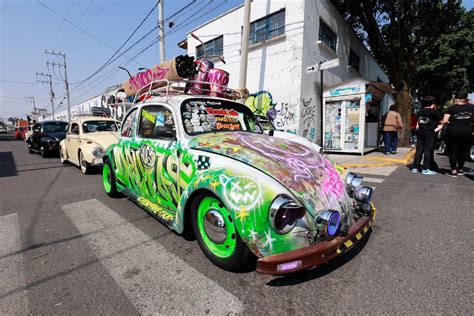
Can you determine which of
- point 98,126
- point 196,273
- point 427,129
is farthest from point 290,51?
point 196,273

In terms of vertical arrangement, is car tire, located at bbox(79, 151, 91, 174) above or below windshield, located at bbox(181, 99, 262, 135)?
below

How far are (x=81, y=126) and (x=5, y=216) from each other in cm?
460

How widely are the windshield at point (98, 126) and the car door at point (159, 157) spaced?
523 cm

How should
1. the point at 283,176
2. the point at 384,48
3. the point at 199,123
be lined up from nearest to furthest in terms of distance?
the point at 283,176 → the point at 199,123 → the point at 384,48

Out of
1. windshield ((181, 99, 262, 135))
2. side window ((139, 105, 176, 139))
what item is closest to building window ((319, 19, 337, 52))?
windshield ((181, 99, 262, 135))

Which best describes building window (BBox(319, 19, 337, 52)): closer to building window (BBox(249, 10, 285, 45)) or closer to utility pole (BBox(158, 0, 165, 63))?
building window (BBox(249, 10, 285, 45))

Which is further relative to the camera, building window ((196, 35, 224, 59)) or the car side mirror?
building window ((196, 35, 224, 59))

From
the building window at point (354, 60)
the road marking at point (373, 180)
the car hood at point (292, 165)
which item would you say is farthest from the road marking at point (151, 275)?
the building window at point (354, 60)

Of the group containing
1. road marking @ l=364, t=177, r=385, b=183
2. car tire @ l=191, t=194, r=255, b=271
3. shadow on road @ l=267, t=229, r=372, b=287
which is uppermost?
car tire @ l=191, t=194, r=255, b=271

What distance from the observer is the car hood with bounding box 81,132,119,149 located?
714 centimetres

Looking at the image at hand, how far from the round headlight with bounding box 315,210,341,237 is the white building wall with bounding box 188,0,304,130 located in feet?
29.1

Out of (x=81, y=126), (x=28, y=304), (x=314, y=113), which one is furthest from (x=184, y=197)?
(x=314, y=113)

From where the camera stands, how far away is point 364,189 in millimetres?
2682

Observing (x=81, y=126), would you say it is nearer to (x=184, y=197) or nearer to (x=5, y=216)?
(x=5, y=216)
